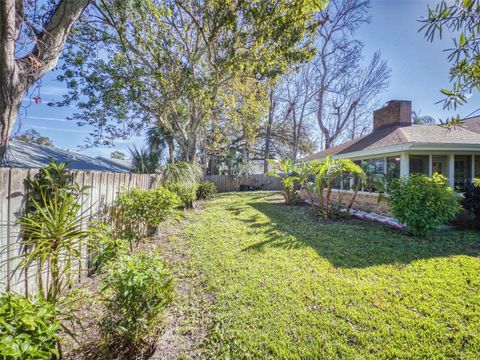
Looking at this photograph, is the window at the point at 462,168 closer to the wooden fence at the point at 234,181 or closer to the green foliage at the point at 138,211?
the green foliage at the point at 138,211

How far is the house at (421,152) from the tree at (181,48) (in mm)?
5183

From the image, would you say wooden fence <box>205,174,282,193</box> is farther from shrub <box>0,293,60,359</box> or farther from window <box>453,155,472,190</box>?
shrub <box>0,293,60,359</box>

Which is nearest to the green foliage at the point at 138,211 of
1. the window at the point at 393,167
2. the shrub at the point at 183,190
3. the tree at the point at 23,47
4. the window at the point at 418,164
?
the tree at the point at 23,47

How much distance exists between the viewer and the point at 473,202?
22.0 ft

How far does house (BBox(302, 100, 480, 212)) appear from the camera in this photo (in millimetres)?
7660

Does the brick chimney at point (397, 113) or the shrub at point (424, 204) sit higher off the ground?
the brick chimney at point (397, 113)

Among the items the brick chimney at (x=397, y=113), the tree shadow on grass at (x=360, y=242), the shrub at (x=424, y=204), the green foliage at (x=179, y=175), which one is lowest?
the tree shadow on grass at (x=360, y=242)

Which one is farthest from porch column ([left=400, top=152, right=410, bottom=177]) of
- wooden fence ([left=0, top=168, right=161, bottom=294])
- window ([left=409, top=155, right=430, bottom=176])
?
wooden fence ([left=0, top=168, right=161, bottom=294])

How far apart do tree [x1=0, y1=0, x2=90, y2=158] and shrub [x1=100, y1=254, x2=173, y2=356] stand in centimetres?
231

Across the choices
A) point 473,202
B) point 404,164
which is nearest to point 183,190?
point 404,164

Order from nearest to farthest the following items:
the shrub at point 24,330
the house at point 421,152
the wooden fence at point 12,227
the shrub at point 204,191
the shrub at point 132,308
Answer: the shrub at point 24,330, the shrub at point 132,308, the wooden fence at point 12,227, the house at point 421,152, the shrub at point 204,191

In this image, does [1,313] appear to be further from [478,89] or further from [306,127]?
[306,127]

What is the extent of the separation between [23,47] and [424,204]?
8688mm

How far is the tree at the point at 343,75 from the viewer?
61.6 feet
